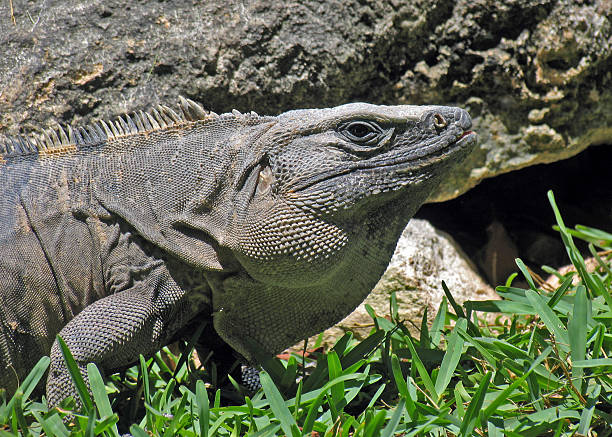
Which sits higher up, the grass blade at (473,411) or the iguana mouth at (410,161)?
the iguana mouth at (410,161)

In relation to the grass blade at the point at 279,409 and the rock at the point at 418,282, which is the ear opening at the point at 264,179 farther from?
the rock at the point at 418,282

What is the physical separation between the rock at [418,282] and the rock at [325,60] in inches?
19.1

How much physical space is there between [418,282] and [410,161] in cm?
165

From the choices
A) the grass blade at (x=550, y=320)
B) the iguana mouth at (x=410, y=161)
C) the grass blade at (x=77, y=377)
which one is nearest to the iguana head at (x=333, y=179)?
the iguana mouth at (x=410, y=161)

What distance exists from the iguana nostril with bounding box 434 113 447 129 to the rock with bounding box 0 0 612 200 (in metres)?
1.26

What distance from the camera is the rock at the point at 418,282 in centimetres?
393

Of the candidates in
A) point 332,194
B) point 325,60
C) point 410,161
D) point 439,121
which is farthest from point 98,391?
point 325,60

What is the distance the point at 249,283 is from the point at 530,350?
1.13 metres

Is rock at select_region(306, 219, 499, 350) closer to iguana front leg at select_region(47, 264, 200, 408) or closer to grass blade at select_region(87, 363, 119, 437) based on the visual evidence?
iguana front leg at select_region(47, 264, 200, 408)

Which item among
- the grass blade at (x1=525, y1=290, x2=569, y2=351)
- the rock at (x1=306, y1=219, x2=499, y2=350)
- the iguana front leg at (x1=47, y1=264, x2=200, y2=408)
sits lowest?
Answer: the rock at (x1=306, y1=219, x2=499, y2=350)

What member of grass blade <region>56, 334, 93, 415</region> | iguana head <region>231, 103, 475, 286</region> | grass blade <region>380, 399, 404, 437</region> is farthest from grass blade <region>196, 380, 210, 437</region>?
grass blade <region>380, 399, 404, 437</region>

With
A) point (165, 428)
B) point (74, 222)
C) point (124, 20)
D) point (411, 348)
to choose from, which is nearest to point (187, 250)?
point (74, 222)

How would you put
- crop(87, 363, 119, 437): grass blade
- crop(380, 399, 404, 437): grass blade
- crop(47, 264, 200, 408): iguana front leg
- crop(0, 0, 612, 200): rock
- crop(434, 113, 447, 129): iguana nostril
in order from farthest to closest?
crop(0, 0, 612, 200): rock → crop(434, 113, 447, 129): iguana nostril → crop(47, 264, 200, 408): iguana front leg → crop(87, 363, 119, 437): grass blade → crop(380, 399, 404, 437): grass blade

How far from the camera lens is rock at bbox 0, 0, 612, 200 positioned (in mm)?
3490
